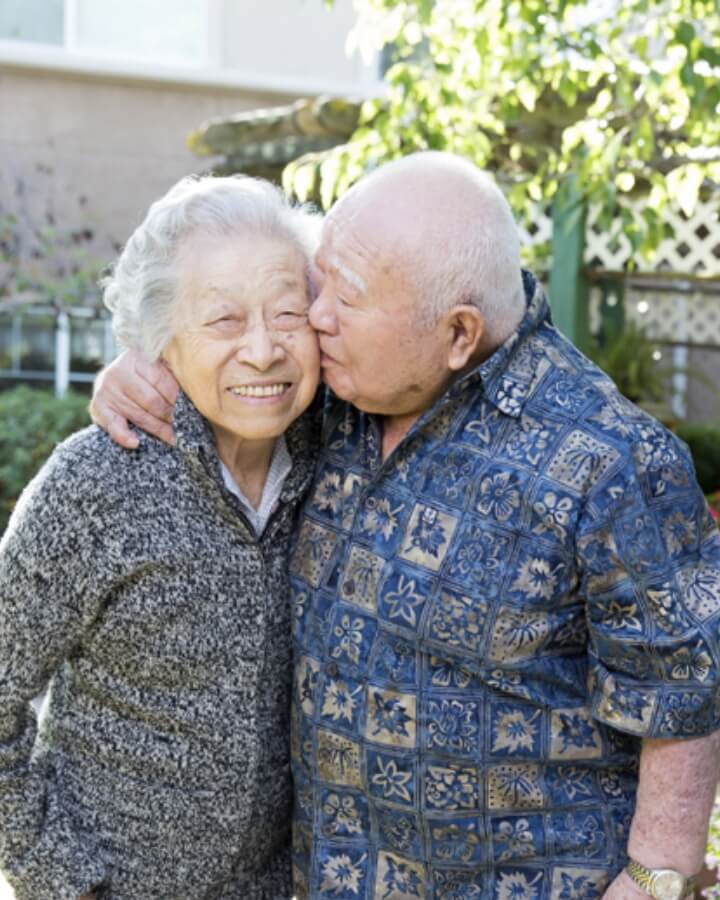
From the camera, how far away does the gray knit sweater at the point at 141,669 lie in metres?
2.14

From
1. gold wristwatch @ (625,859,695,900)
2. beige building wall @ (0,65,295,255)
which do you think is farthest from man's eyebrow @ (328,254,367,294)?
beige building wall @ (0,65,295,255)

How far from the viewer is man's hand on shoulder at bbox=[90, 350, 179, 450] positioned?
87.4 inches

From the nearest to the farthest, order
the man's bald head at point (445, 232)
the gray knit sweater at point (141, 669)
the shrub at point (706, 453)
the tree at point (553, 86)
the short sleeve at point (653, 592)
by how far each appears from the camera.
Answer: the short sleeve at point (653, 592), the man's bald head at point (445, 232), the gray knit sweater at point (141, 669), the tree at point (553, 86), the shrub at point (706, 453)

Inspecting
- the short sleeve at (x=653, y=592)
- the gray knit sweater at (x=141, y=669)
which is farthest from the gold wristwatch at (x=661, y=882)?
the gray knit sweater at (x=141, y=669)

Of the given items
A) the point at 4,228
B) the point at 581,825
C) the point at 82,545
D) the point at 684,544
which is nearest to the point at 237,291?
the point at 82,545

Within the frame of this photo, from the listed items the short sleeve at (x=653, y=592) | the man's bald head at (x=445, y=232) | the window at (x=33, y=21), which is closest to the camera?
the short sleeve at (x=653, y=592)

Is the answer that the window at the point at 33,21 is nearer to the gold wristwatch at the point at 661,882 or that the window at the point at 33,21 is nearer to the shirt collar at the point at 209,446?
the shirt collar at the point at 209,446

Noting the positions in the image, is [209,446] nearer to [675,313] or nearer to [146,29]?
[675,313]

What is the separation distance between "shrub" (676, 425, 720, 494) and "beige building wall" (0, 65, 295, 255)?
4264 millimetres

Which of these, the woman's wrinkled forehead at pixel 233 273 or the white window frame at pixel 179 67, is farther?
the white window frame at pixel 179 67

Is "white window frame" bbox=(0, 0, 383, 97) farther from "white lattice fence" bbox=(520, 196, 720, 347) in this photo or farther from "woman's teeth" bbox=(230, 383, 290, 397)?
"woman's teeth" bbox=(230, 383, 290, 397)

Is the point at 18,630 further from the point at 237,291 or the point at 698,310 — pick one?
the point at 698,310

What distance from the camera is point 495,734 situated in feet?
6.70

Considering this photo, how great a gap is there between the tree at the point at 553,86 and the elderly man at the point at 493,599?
6.21 ft
